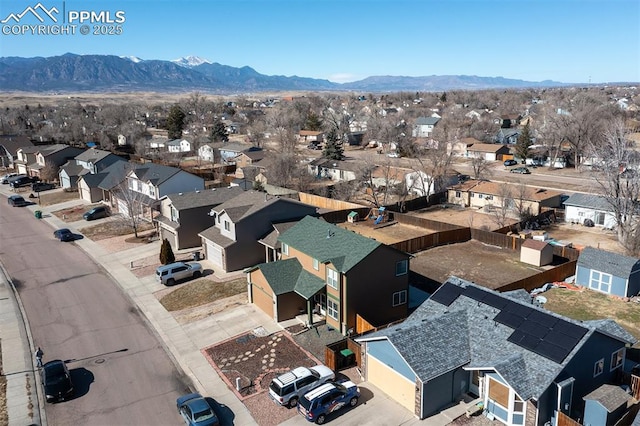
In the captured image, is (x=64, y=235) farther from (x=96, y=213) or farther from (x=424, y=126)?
(x=424, y=126)

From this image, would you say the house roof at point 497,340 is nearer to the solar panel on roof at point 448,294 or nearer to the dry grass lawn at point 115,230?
the solar panel on roof at point 448,294

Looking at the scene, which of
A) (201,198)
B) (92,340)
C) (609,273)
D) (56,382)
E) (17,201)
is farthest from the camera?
(17,201)

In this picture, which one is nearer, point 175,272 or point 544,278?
point 544,278

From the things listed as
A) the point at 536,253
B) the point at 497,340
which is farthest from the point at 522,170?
the point at 497,340

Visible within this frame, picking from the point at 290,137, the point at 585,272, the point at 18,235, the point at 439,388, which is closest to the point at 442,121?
the point at 290,137

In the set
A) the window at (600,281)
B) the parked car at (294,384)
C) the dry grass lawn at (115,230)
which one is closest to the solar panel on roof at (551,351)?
the parked car at (294,384)

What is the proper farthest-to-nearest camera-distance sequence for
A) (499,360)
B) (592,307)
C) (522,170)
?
(522,170), (592,307), (499,360)
